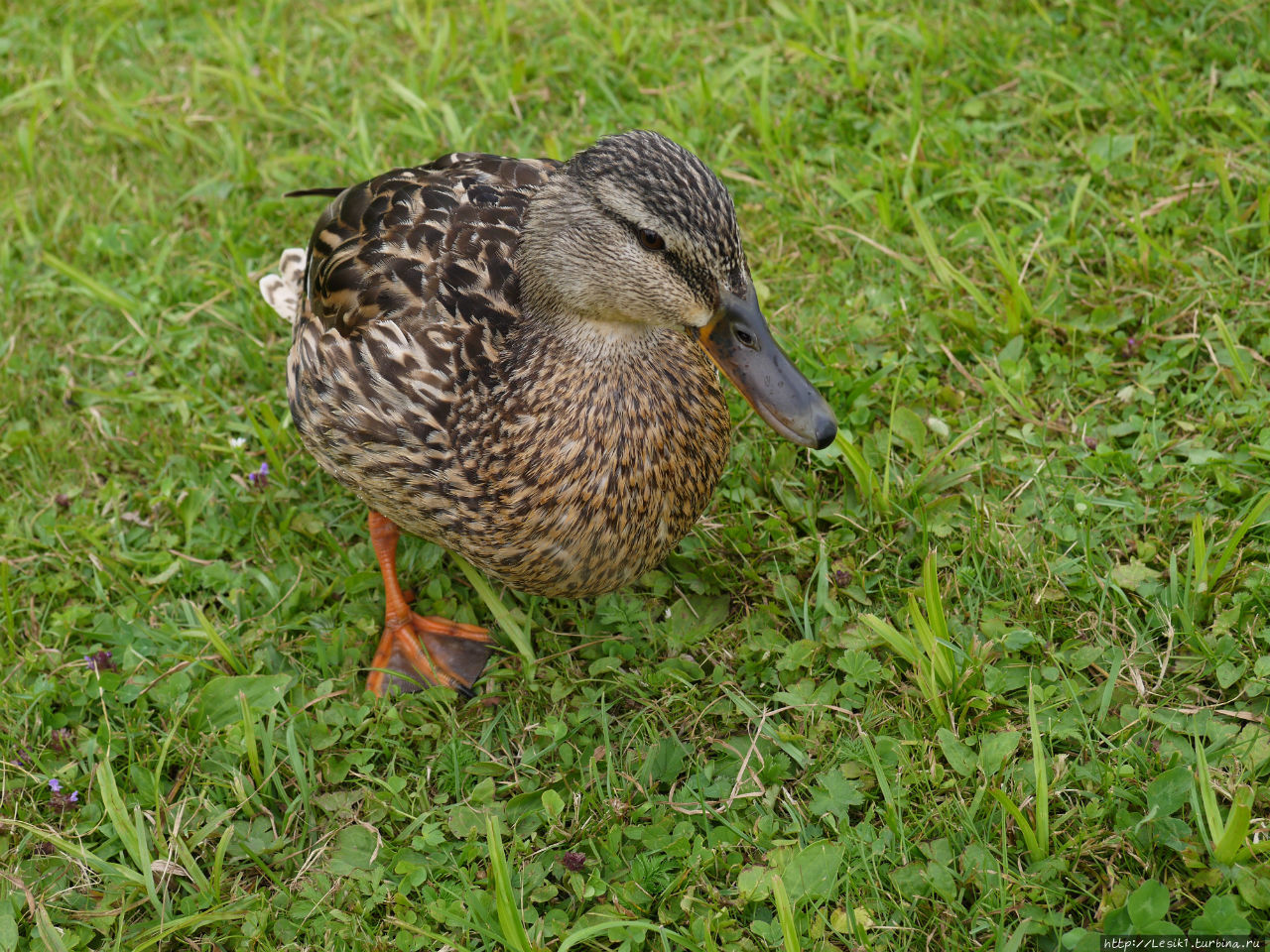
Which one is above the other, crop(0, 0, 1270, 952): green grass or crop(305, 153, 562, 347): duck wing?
crop(305, 153, 562, 347): duck wing

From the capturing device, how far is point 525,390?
2.56 meters

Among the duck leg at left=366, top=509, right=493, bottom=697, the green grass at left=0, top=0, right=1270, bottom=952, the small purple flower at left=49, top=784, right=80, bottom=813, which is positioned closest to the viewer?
the green grass at left=0, top=0, right=1270, bottom=952

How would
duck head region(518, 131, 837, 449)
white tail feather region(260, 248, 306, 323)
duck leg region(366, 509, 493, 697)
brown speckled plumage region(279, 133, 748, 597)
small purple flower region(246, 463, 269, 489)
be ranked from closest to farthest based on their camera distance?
1. duck head region(518, 131, 837, 449)
2. brown speckled plumage region(279, 133, 748, 597)
3. duck leg region(366, 509, 493, 697)
4. small purple flower region(246, 463, 269, 489)
5. white tail feather region(260, 248, 306, 323)

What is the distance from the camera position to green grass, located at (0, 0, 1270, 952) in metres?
2.32

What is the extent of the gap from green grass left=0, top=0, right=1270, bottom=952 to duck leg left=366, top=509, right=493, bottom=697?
9cm

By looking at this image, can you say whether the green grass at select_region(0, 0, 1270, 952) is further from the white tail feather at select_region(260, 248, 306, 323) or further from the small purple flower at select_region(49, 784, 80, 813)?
the white tail feather at select_region(260, 248, 306, 323)

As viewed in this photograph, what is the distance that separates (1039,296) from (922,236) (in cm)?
43

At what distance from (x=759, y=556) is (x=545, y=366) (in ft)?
2.81

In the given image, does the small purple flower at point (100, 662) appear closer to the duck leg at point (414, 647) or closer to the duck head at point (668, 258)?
the duck leg at point (414, 647)

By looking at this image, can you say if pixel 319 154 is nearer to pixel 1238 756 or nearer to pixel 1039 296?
pixel 1039 296

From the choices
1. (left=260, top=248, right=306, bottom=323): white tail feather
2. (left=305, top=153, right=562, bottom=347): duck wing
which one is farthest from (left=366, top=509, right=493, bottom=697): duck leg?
(left=260, top=248, right=306, bottom=323): white tail feather

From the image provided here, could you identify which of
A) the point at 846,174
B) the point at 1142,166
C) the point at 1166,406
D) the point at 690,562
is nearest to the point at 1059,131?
the point at 1142,166

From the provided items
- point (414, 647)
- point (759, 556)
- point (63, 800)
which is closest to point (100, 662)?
point (63, 800)

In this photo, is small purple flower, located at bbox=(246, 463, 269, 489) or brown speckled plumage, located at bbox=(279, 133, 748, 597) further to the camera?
small purple flower, located at bbox=(246, 463, 269, 489)
